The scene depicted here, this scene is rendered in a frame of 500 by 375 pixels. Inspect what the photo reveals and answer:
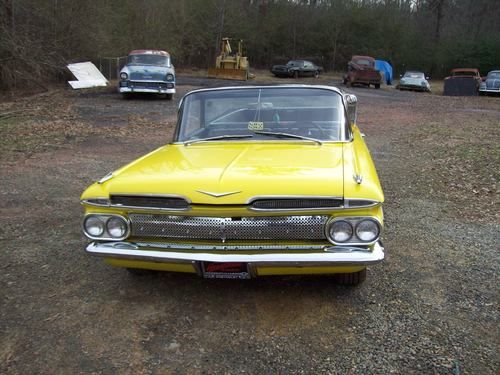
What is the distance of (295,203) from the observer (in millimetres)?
3094

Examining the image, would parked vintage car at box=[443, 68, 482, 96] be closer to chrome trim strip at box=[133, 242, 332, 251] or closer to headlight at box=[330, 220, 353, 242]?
headlight at box=[330, 220, 353, 242]

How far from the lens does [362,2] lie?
4728 cm

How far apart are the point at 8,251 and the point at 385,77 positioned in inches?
1402

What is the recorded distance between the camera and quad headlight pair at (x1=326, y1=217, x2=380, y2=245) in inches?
124

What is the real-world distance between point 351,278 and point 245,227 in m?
0.97

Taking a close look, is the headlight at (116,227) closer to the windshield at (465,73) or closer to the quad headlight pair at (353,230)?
the quad headlight pair at (353,230)

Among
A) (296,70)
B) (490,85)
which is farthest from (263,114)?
(296,70)

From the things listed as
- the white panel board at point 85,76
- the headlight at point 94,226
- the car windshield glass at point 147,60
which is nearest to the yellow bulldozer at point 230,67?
the white panel board at point 85,76

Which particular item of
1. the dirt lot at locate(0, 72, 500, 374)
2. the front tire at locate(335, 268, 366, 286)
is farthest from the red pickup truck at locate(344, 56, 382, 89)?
the front tire at locate(335, 268, 366, 286)

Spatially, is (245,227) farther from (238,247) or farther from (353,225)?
(353,225)

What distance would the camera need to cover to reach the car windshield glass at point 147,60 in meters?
17.9

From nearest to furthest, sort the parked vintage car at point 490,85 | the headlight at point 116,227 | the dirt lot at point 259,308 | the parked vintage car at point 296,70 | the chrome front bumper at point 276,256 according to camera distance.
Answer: the dirt lot at point 259,308
the chrome front bumper at point 276,256
the headlight at point 116,227
the parked vintage car at point 490,85
the parked vintage car at point 296,70

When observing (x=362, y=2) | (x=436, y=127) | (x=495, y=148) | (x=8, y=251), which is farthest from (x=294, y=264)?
(x=362, y=2)

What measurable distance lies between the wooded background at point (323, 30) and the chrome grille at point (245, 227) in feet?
91.2
